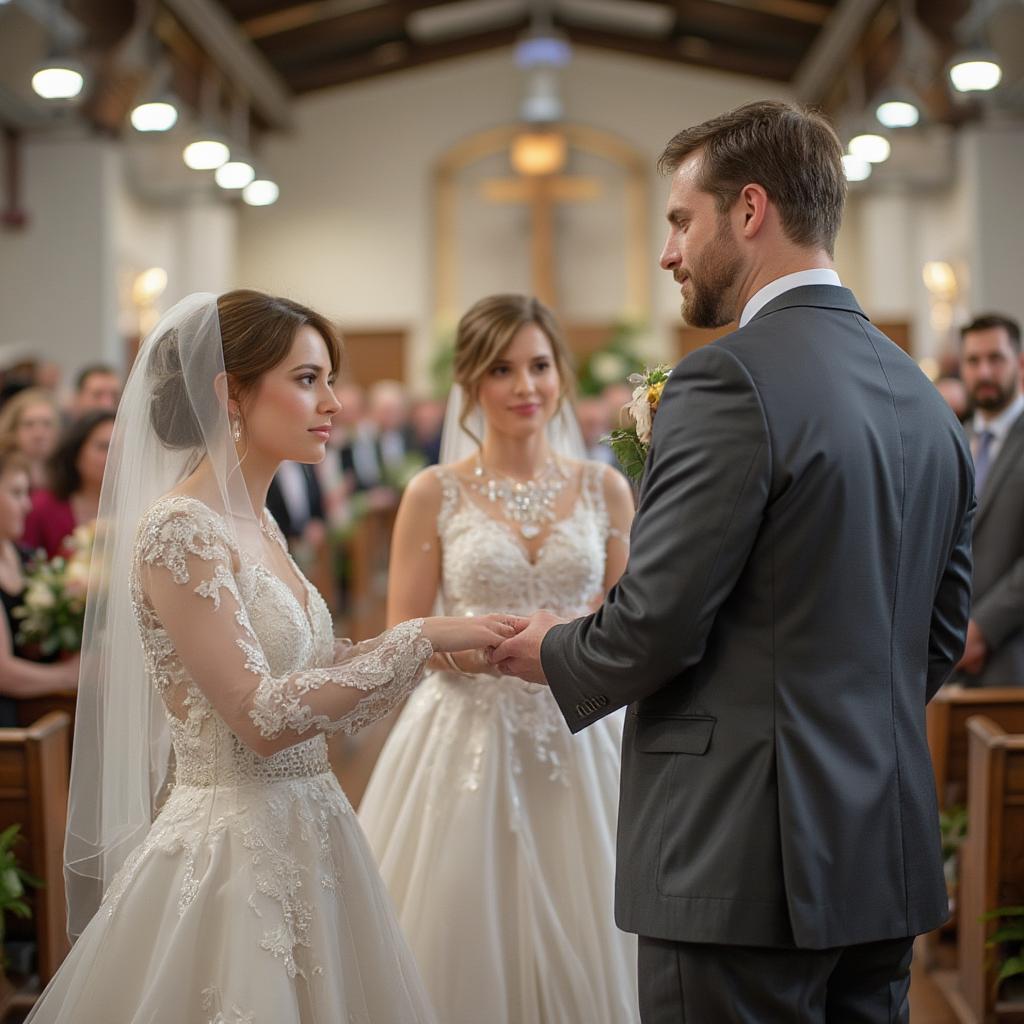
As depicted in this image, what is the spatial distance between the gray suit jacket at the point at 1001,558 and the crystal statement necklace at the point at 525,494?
1675 millimetres

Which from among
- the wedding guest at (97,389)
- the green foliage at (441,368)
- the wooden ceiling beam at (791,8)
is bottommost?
the wedding guest at (97,389)

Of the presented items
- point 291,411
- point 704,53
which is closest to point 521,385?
point 291,411

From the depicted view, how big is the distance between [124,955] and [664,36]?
14.5 meters

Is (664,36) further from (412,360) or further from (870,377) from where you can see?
(870,377)

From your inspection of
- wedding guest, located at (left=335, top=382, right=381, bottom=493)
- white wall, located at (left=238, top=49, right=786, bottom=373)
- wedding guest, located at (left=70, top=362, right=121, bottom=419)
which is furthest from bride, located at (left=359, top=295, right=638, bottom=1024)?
white wall, located at (left=238, top=49, right=786, bottom=373)

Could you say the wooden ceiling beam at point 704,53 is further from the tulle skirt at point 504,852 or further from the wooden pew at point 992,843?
the tulle skirt at point 504,852

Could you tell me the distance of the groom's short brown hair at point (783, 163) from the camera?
→ 211cm

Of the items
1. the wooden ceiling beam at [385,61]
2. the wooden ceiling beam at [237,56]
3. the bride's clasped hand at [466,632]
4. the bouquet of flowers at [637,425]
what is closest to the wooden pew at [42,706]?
the bride's clasped hand at [466,632]

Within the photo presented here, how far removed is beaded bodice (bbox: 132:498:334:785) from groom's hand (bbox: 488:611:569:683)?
344 millimetres

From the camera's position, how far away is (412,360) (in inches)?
640

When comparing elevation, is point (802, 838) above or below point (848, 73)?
below

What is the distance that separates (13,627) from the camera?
14.4 feet

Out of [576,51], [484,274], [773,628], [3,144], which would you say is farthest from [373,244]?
[773,628]

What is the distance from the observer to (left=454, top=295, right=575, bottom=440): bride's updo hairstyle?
11.0ft
